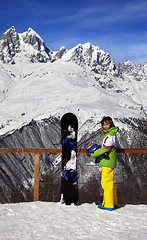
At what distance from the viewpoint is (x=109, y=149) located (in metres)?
4.61

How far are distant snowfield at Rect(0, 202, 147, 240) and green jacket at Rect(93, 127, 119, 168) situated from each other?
2.71ft

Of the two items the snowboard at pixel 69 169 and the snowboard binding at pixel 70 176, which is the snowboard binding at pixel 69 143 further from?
the snowboard binding at pixel 70 176

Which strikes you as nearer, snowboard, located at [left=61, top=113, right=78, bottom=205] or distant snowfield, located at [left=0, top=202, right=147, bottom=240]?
distant snowfield, located at [left=0, top=202, right=147, bottom=240]

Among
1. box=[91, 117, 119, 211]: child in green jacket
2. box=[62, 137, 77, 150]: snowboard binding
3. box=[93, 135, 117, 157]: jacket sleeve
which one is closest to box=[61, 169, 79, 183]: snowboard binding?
box=[62, 137, 77, 150]: snowboard binding

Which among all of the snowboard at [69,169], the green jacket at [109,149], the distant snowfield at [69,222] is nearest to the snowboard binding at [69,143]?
the snowboard at [69,169]

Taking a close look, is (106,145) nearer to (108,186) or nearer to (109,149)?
(109,149)

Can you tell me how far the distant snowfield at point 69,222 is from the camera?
3.52 metres

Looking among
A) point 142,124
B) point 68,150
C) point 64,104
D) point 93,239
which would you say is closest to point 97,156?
point 68,150

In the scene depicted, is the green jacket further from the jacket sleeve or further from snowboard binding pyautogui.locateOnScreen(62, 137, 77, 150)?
snowboard binding pyautogui.locateOnScreen(62, 137, 77, 150)

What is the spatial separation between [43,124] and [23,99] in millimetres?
59862

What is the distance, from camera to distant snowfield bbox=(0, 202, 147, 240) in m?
3.52

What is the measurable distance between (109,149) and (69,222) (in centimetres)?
131

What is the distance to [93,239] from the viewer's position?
341 centimetres

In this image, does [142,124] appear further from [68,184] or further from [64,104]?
[68,184]
